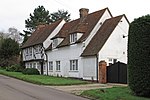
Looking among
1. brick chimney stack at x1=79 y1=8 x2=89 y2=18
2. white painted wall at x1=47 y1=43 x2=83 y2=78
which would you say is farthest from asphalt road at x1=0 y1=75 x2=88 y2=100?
brick chimney stack at x1=79 y1=8 x2=89 y2=18

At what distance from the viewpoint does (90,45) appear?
37.8 meters

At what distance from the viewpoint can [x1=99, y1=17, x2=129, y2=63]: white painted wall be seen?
36.0m

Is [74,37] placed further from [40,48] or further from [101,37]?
[40,48]

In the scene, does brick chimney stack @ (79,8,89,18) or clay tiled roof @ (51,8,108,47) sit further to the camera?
brick chimney stack @ (79,8,89,18)

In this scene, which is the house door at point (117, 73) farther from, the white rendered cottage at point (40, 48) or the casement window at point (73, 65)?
the white rendered cottage at point (40, 48)

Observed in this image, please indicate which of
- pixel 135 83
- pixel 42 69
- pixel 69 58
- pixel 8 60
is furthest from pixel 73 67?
pixel 8 60

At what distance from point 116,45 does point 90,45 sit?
2892 mm

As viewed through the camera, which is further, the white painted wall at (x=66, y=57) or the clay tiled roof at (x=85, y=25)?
the white painted wall at (x=66, y=57)

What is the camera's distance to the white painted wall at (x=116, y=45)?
3600 centimetres

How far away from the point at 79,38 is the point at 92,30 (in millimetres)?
2081

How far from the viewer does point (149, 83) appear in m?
18.0

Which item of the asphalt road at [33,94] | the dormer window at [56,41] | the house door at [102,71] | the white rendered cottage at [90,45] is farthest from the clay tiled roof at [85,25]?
the asphalt road at [33,94]

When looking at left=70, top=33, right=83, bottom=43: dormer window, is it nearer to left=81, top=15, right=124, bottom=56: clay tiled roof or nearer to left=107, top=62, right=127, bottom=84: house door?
left=81, top=15, right=124, bottom=56: clay tiled roof

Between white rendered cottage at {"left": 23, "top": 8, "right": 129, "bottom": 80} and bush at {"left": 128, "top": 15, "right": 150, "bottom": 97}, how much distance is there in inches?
631
